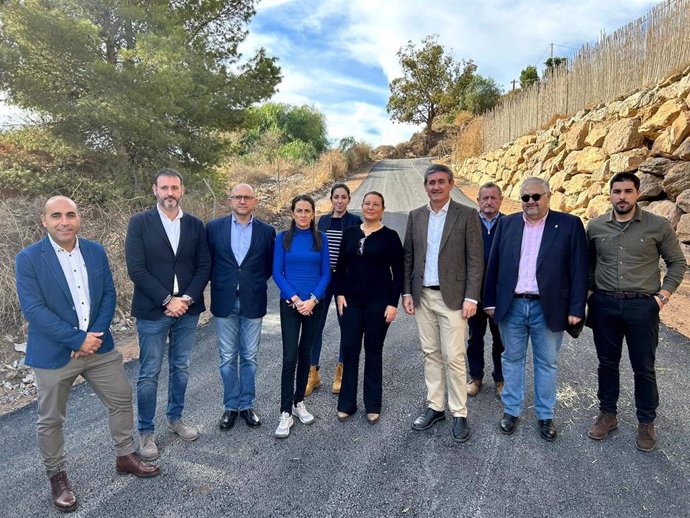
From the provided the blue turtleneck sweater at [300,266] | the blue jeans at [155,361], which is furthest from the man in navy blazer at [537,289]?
the blue jeans at [155,361]

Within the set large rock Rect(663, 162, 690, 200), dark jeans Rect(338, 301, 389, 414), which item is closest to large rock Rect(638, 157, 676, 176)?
large rock Rect(663, 162, 690, 200)

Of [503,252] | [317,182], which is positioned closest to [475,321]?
[503,252]

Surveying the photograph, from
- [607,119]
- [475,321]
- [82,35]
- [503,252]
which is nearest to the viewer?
[503,252]

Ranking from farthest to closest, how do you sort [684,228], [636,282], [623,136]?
[623,136] < [684,228] < [636,282]

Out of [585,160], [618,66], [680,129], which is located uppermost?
[618,66]

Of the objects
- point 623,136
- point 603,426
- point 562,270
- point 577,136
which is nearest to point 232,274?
point 562,270

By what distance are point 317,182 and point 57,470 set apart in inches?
707

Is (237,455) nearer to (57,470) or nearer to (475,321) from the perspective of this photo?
(57,470)

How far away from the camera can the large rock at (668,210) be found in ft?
21.4

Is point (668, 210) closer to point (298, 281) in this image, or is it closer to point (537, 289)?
point (537, 289)

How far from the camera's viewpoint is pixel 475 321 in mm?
3547

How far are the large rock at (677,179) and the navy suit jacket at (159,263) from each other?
24.9 feet

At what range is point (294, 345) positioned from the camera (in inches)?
124

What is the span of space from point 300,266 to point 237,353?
0.88m
